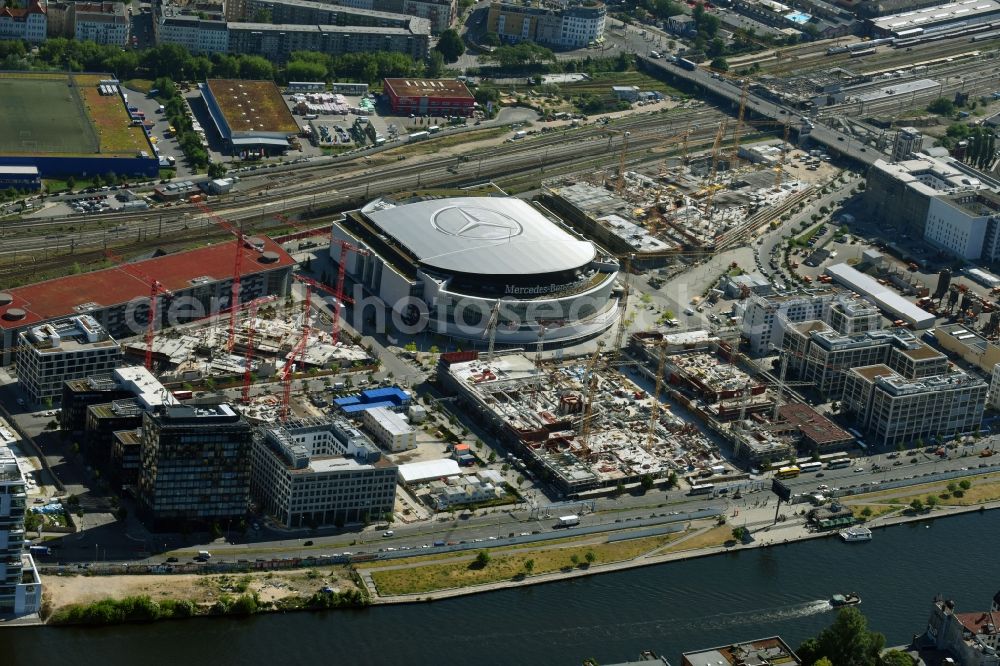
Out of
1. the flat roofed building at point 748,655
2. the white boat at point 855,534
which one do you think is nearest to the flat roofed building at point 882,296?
the white boat at point 855,534

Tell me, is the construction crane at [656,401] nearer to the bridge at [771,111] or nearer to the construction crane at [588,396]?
the construction crane at [588,396]

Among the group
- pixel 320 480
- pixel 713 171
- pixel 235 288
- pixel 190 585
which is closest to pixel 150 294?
pixel 235 288

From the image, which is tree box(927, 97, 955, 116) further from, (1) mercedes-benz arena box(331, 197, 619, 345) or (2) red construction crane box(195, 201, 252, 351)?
(2) red construction crane box(195, 201, 252, 351)

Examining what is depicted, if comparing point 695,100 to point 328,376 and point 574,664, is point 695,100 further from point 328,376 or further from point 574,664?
point 574,664

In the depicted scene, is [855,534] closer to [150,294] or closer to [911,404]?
[911,404]

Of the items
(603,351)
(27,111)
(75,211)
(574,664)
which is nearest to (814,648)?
(574,664)

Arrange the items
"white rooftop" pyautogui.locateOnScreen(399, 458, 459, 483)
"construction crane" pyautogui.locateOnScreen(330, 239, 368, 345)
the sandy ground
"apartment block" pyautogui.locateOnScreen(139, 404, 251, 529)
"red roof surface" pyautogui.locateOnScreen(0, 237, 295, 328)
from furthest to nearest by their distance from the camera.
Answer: "construction crane" pyautogui.locateOnScreen(330, 239, 368, 345), "red roof surface" pyautogui.locateOnScreen(0, 237, 295, 328), "white rooftop" pyautogui.locateOnScreen(399, 458, 459, 483), "apartment block" pyautogui.locateOnScreen(139, 404, 251, 529), the sandy ground

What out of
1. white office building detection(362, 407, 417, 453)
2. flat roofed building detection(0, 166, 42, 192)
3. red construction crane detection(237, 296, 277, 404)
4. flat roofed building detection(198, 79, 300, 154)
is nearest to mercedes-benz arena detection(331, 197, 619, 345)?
red construction crane detection(237, 296, 277, 404)
